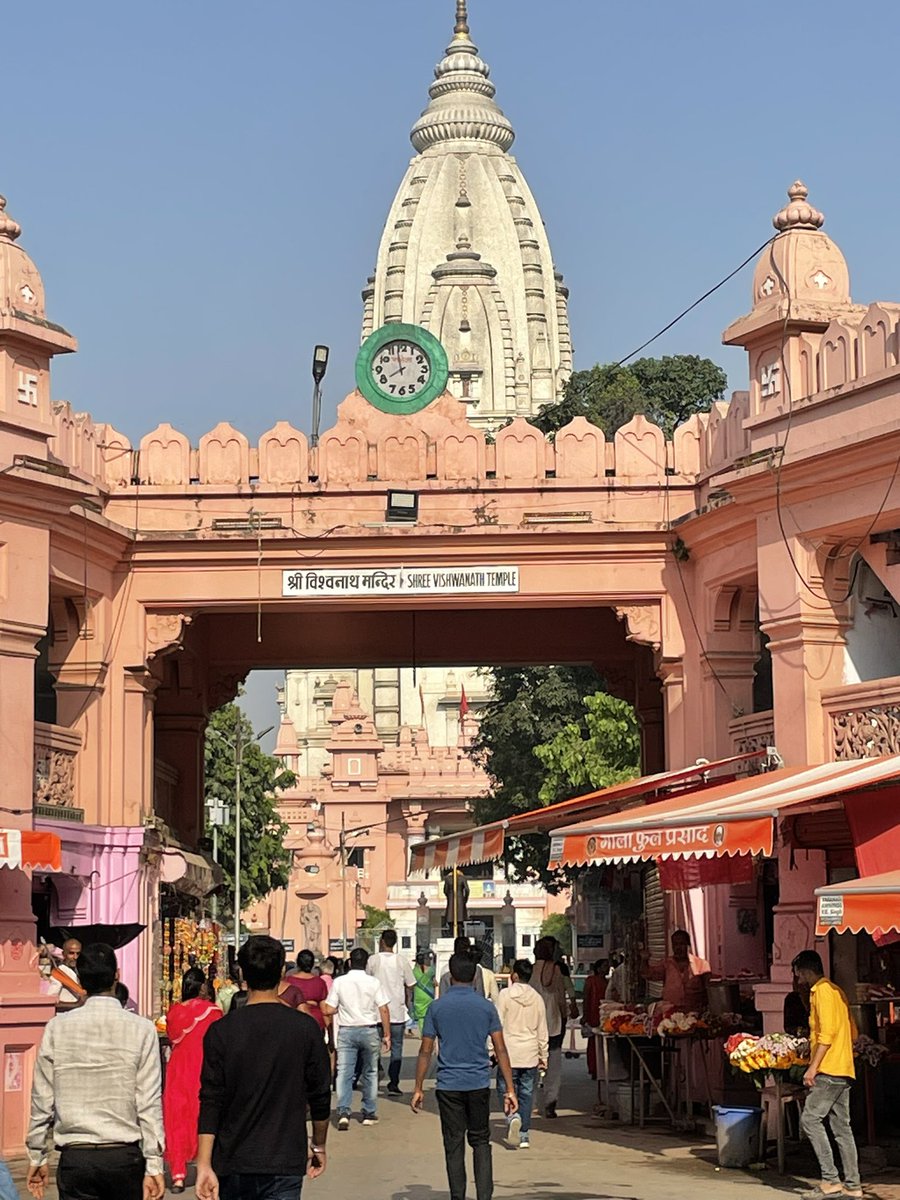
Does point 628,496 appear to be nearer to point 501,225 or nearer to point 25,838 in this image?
point 25,838

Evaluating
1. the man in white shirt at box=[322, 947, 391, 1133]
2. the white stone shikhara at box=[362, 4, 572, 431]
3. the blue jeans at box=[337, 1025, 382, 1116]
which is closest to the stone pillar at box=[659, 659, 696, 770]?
the man in white shirt at box=[322, 947, 391, 1133]

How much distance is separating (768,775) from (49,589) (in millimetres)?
6042

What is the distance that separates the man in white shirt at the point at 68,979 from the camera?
13969mm

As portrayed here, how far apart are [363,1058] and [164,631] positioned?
4.37 m

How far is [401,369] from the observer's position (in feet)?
60.7

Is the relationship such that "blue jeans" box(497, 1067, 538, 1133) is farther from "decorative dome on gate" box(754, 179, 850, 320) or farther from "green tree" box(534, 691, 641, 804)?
"green tree" box(534, 691, 641, 804)

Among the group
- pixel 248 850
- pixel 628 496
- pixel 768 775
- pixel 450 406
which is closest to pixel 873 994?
pixel 768 775

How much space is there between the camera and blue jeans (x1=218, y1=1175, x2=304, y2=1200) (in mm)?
7082

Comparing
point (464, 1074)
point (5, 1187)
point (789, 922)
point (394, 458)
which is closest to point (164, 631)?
point (394, 458)

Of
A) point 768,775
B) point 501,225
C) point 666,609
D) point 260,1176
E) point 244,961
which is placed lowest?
point 260,1176

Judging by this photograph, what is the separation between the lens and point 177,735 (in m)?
21.8

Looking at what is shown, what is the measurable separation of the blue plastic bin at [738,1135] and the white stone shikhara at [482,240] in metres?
79.0

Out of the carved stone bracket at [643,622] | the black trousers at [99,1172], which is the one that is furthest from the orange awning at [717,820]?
the black trousers at [99,1172]

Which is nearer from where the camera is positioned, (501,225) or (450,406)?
(450,406)
